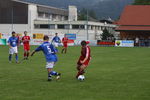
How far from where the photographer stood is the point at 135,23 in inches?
2506

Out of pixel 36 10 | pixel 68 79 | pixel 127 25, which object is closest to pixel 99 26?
pixel 36 10

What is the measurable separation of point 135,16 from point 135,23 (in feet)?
10.0

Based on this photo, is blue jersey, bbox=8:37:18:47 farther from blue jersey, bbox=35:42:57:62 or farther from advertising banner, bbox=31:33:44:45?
advertising banner, bbox=31:33:44:45

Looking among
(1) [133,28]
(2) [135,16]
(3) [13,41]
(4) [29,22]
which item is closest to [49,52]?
(3) [13,41]

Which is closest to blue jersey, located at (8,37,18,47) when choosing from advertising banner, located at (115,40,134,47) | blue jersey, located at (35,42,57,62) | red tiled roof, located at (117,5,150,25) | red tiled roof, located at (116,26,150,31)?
blue jersey, located at (35,42,57,62)

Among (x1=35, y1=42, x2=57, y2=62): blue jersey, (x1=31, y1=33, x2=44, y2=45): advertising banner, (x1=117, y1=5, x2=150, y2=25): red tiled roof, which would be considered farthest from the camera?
(x1=117, y1=5, x2=150, y2=25): red tiled roof

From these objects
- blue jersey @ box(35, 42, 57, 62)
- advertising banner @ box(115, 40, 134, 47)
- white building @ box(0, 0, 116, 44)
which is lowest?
advertising banner @ box(115, 40, 134, 47)

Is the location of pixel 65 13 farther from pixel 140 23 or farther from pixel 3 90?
pixel 3 90

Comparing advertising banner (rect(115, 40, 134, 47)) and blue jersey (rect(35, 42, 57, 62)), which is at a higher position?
blue jersey (rect(35, 42, 57, 62))

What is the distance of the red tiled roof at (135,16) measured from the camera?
6412 centimetres

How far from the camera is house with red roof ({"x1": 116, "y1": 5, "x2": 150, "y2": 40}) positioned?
6194 cm

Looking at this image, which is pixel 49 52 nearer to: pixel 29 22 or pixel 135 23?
pixel 135 23

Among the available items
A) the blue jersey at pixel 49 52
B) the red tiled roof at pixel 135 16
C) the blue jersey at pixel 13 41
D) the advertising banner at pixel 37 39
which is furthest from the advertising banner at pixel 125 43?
the blue jersey at pixel 49 52

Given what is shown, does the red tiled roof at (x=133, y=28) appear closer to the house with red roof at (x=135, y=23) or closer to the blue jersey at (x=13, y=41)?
the house with red roof at (x=135, y=23)
